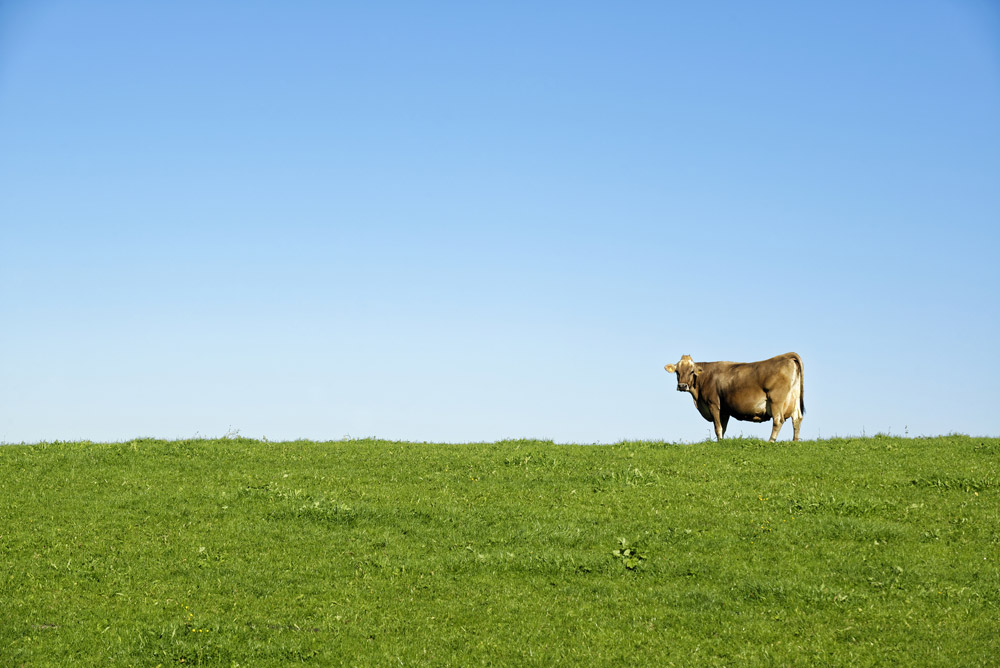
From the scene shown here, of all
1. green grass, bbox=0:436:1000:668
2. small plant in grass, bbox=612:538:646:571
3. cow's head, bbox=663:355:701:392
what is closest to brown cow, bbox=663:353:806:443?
cow's head, bbox=663:355:701:392

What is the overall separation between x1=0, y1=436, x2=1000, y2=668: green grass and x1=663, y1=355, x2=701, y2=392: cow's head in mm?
9940

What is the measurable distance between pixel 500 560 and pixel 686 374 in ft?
66.0

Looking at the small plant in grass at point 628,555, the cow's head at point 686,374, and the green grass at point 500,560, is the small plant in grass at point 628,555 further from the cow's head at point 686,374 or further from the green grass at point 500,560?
the cow's head at point 686,374

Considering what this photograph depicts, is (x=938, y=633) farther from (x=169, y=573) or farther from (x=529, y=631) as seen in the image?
(x=169, y=573)

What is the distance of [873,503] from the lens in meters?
21.3

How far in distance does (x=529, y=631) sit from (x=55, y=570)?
966 centimetres

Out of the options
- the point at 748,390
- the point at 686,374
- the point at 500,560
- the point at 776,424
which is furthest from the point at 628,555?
the point at 686,374

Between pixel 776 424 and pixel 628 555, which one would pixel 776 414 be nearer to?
pixel 776 424

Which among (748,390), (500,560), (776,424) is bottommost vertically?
(500,560)

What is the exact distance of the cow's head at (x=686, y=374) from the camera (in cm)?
3616

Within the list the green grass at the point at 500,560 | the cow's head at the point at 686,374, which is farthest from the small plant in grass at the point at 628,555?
the cow's head at the point at 686,374

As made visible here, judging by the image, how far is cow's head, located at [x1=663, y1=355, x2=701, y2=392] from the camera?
36.2m

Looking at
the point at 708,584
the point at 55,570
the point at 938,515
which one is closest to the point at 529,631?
the point at 708,584

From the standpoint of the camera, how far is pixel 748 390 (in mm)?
33438
